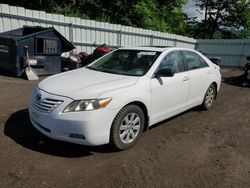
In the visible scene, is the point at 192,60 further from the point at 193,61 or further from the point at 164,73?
the point at 164,73

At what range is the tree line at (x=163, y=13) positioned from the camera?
16.1 m

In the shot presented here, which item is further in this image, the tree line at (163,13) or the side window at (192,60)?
the tree line at (163,13)

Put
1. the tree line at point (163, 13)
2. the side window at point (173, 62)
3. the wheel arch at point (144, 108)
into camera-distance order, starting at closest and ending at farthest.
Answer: the wheel arch at point (144, 108) < the side window at point (173, 62) < the tree line at point (163, 13)

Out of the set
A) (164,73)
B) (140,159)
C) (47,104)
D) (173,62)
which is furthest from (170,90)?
(47,104)

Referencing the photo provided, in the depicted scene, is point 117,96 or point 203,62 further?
point 203,62

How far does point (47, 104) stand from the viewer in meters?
3.21

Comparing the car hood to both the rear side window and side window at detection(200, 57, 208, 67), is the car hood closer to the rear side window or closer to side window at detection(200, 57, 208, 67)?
the rear side window

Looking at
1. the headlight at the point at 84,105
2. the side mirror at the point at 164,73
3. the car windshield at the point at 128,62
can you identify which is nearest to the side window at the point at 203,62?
the car windshield at the point at 128,62

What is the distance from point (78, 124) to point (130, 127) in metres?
0.84

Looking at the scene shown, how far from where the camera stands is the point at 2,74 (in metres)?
7.93

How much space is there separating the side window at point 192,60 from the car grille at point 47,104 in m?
2.77

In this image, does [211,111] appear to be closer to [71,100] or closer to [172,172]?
[172,172]

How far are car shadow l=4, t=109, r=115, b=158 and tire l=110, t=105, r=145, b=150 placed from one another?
0.71ft

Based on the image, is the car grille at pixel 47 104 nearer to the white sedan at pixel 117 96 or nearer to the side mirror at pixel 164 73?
the white sedan at pixel 117 96
